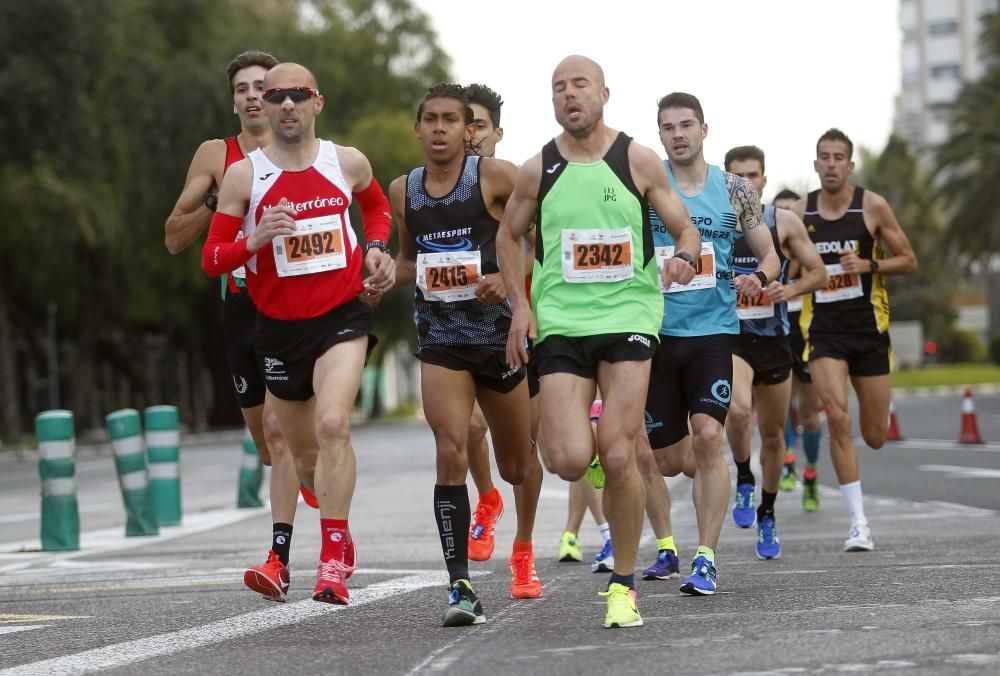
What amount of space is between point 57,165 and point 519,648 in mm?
30375

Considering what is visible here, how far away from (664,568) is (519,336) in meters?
2.21

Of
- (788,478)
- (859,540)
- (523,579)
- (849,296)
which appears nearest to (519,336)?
(523,579)

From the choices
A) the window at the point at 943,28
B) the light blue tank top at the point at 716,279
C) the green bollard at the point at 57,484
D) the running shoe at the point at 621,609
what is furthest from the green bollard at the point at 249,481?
the window at the point at 943,28

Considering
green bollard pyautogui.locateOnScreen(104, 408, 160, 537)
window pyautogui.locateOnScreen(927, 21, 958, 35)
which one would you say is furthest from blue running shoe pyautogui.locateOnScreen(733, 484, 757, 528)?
window pyautogui.locateOnScreen(927, 21, 958, 35)

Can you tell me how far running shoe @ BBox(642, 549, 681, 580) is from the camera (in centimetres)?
906

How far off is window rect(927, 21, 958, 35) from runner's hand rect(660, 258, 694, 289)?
425 feet

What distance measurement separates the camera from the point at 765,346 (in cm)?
1140

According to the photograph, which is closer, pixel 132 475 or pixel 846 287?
pixel 846 287

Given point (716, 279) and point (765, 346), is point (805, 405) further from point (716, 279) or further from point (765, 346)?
point (716, 279)

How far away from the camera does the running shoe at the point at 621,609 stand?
698cm

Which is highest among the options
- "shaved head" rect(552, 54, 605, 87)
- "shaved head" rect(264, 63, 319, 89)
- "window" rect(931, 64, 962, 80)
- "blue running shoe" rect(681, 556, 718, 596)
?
"window" rect(931, 64, 962, 80)

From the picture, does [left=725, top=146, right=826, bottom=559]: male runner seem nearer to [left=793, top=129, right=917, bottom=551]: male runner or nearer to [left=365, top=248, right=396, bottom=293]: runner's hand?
[left=793, top=129, right=917, bottom=551]: male runner

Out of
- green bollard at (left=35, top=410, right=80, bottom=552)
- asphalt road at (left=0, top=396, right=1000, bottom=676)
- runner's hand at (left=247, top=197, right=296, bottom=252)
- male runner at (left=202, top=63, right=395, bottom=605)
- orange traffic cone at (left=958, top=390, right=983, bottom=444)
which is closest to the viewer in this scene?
asphalt road at (left=0, top=396, right=1000, bottom=676)

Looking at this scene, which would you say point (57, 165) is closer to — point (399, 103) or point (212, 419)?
point (212, 419)
